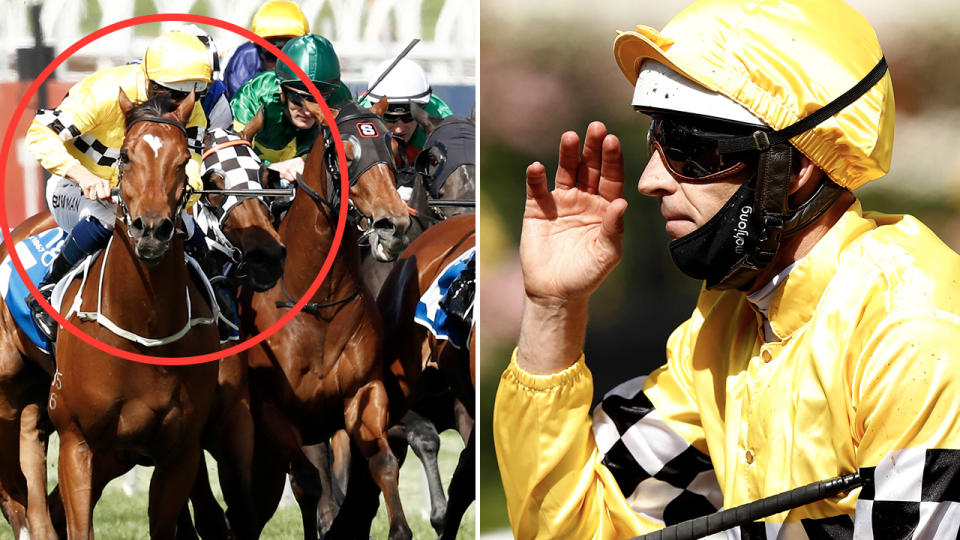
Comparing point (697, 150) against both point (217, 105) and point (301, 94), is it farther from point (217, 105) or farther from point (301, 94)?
point (217, 105)

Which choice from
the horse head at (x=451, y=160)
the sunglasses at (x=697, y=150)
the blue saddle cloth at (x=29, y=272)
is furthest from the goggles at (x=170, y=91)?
the sunglasses at (x=697, y=150)

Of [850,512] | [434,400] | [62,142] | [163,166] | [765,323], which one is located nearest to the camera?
[850,512]

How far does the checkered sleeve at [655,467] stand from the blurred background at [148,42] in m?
3.99

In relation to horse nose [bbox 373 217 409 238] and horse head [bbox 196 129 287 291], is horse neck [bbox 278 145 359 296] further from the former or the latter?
horse nose [bbox 373 217 409 238]

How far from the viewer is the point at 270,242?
586 cm

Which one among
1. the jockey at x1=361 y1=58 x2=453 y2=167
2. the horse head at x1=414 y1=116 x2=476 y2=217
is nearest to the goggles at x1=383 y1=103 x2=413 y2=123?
the jockey at x1=361 y1=58 x2=453 y2=167

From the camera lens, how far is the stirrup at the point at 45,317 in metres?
5.46

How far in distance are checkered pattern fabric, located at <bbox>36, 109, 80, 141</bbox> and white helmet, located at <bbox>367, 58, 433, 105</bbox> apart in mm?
1536

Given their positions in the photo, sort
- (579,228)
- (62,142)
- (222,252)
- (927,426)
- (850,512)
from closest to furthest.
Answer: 1. (927,426)
2. (850,512)
3. (579,228)
4. (62,142)
5. (222,252)

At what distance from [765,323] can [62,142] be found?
416 centimetres

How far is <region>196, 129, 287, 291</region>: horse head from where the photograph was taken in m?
5.78

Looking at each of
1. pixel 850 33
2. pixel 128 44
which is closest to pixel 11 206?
pixel 128 44

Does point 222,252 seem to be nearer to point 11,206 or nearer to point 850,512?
point 11,206

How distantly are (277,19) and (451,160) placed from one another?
1095 mm
